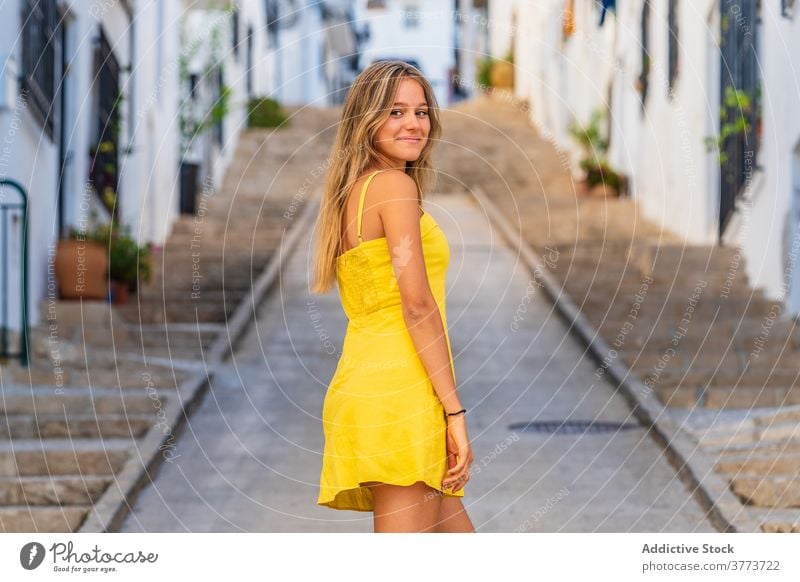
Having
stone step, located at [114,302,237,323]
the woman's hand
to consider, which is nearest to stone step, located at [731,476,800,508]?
the woman's hand

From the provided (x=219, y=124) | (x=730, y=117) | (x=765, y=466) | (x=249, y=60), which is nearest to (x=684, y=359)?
(x=765, y=466)

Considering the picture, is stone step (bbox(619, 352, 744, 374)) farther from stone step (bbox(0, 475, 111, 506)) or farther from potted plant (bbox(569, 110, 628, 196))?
potted plant (bbox(569, 110, 628, 196))

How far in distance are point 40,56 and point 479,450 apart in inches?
187

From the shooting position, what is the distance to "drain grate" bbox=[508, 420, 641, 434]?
25.3 ft

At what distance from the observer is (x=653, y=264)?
11.3 meters

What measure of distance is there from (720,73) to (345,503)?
1016 cm

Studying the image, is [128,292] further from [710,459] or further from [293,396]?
[710,459]

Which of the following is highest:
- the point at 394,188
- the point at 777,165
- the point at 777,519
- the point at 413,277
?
the point at 394,188

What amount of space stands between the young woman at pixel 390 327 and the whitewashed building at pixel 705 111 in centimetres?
273

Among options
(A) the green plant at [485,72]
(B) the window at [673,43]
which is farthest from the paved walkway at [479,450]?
(A) the green plant at [485,72]

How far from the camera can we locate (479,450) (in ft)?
23.7

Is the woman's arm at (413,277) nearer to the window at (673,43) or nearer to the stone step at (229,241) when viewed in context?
the stone step at (229,241)

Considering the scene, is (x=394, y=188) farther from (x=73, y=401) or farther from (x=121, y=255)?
(x=121, y=255)

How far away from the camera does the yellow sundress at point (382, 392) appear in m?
2.91
